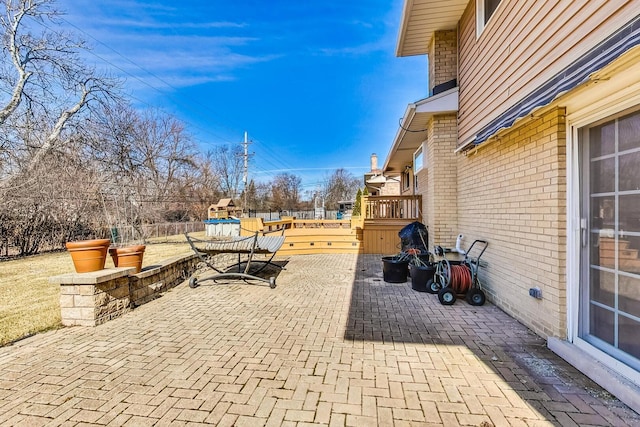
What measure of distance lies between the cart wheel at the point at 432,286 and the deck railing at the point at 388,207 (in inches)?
165

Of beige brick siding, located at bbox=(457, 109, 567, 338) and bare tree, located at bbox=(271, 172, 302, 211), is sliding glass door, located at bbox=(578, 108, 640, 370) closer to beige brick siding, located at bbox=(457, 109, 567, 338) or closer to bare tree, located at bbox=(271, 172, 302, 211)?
beige brick siding, located at bbox=(457, 109, 567, 338)

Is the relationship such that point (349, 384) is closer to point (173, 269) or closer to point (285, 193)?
point (173, 269)

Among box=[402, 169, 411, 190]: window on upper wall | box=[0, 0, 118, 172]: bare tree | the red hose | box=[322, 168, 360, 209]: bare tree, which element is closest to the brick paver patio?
the red hose

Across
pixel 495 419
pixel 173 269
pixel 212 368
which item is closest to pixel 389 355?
pixel 495 419

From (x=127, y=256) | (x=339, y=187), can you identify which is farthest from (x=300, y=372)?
(x=339, y=187)

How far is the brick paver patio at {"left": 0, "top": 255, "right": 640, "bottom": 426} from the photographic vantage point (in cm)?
192

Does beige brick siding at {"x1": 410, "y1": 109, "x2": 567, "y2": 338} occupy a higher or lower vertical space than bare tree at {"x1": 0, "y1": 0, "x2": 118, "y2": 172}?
→ lower

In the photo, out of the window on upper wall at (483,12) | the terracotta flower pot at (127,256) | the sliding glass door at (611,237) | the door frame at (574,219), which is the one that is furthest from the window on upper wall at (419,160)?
the terracotta flower pot at (127,256)

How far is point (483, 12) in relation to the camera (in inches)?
182

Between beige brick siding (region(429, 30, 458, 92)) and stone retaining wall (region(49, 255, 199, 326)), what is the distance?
6345 mm

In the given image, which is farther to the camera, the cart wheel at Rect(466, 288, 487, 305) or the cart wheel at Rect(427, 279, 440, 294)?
the cart wheel at Rect(427, 279, 440, 294)

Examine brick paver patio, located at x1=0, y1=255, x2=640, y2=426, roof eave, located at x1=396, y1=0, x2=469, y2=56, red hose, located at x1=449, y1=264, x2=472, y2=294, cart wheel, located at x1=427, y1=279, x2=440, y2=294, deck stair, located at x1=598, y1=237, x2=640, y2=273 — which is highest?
roof eave, located at x1=396, y1=0, x2=469, y2=56

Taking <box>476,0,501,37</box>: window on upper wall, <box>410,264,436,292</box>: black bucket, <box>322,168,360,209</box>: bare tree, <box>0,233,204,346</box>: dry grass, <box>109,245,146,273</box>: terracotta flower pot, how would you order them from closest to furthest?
<box>0,233,204,346</box>: dry grass → <box>109,245,146,273</box>: terracotta flower pot → <box>476,0,501,37</box>: window on upper wall → <box>410,264,436,292</box>: black bucket → <box>322,168,360,209</box>: bare tree

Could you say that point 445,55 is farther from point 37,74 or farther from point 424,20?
point 37,74
